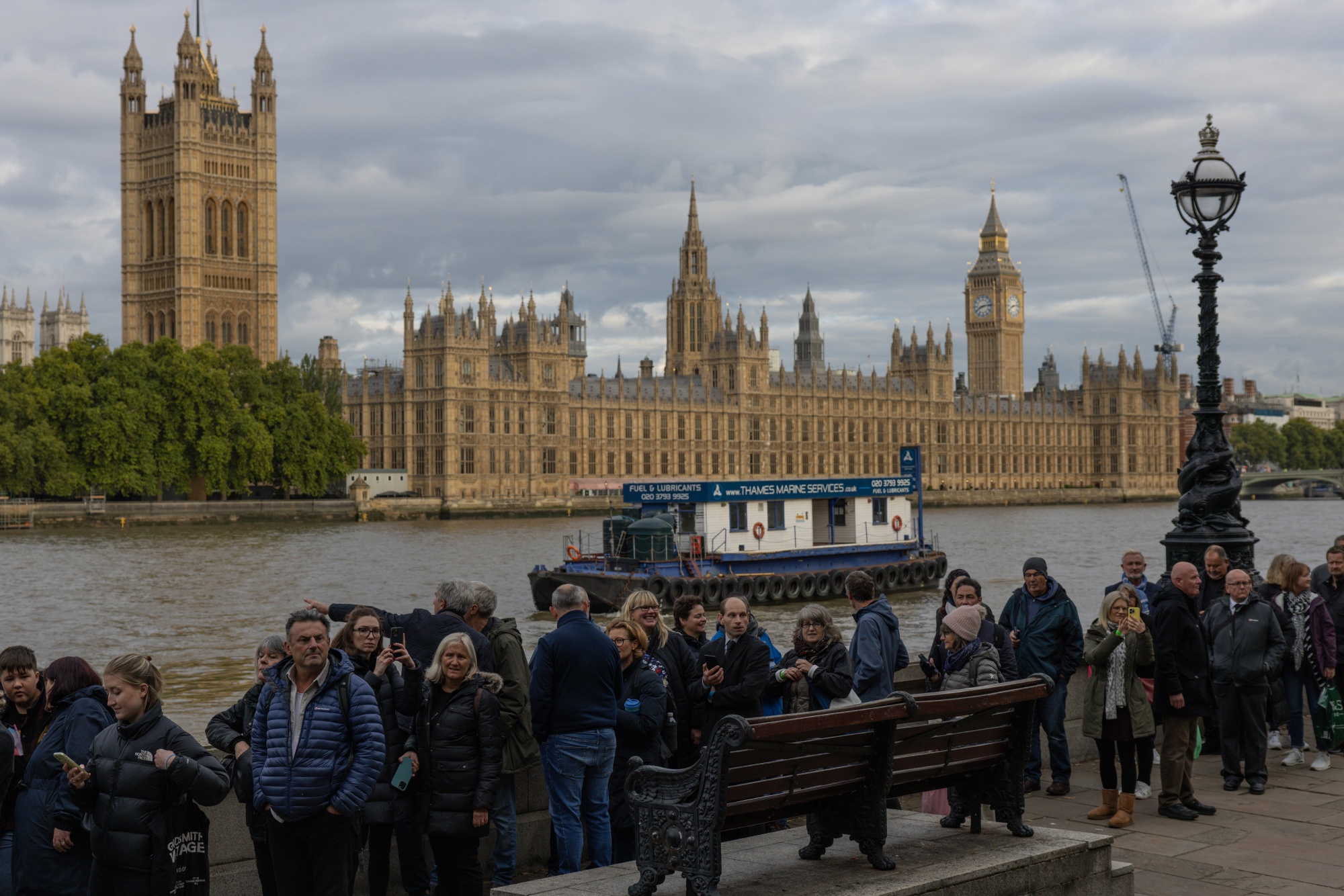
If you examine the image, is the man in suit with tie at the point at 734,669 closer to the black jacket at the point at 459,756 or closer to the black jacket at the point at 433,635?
the black jacket at the point at 433,635

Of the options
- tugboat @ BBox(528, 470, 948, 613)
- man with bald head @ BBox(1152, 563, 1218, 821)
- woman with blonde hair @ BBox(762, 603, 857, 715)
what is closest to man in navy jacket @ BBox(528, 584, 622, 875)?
woman with blonde hair @ BBox(762, 603, 857, 715)

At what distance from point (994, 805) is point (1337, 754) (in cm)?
451

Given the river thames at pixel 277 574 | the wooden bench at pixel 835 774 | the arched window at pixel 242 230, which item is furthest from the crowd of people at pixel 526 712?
the arched window at pixel 242 230

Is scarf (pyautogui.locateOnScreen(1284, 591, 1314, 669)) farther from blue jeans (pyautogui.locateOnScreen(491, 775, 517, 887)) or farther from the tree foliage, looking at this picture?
the tree foliage

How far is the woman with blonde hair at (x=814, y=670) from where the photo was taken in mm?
6449

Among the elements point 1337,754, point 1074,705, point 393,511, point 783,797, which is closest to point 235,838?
point 783,797

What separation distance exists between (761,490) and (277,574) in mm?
12539

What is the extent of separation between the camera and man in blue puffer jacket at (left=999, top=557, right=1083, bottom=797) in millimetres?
7887

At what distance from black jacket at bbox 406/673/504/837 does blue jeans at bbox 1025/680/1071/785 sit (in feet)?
11.6

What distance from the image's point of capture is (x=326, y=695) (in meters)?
4.96

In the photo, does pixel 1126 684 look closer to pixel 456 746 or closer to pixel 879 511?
pixel 456 746

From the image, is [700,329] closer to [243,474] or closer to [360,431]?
[360,431]

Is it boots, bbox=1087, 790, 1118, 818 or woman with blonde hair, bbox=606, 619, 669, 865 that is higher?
woman with blonde hair, bbox=606, 619, 669, 865

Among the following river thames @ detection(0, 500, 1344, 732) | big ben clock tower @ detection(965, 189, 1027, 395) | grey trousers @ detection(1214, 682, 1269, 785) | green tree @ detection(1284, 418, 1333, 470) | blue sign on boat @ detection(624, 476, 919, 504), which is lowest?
river thames @ detection(0, 500, 1344, 732)
